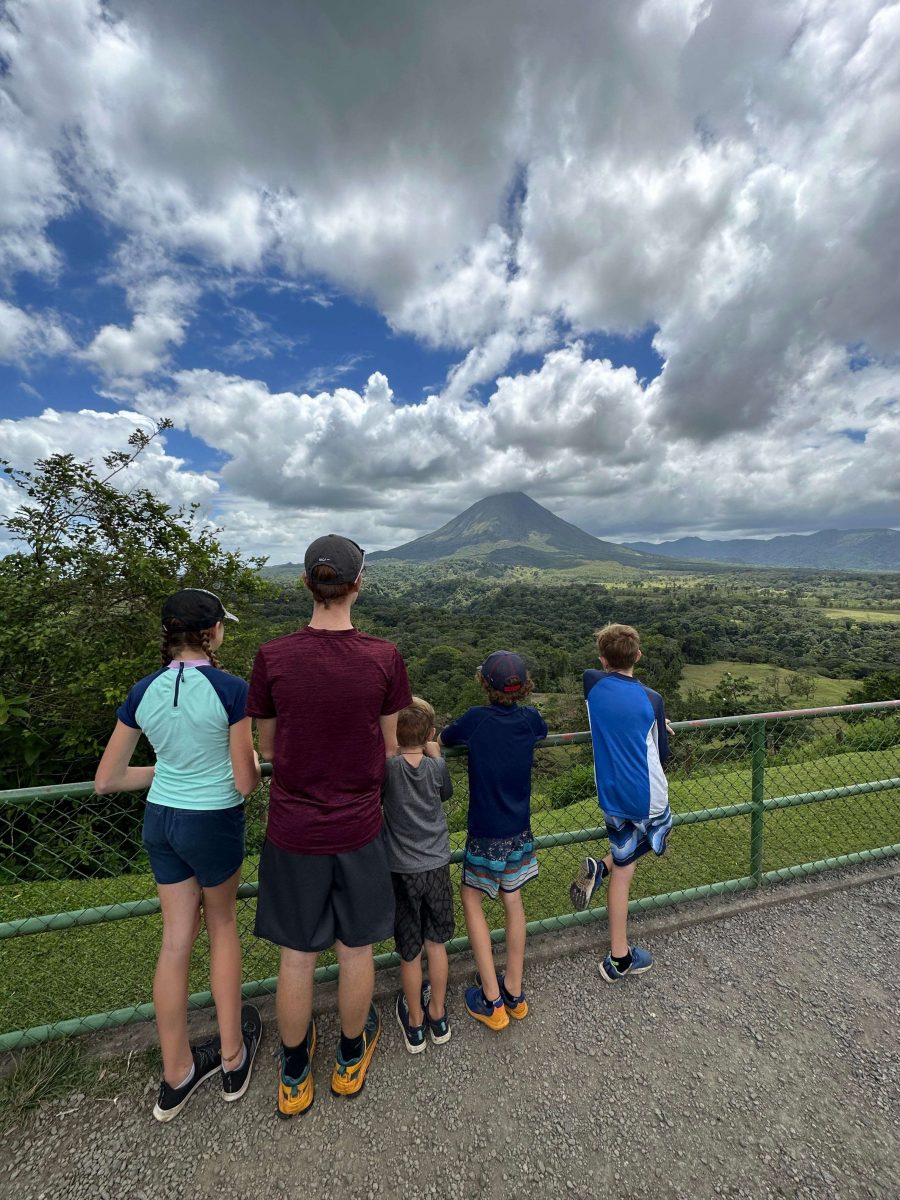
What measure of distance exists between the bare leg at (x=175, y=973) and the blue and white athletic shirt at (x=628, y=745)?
6.49 feet

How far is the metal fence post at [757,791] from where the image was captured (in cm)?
299

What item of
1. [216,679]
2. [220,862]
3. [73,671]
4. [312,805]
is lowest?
[73,671]

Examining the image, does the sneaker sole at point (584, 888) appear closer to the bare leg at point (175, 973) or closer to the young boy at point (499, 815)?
the young boy at point (499, 815)

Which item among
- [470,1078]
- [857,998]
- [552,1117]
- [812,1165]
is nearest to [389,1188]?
[470,1078]

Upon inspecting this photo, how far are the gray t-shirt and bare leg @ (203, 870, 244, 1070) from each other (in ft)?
2.15

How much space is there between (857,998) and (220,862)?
317cm

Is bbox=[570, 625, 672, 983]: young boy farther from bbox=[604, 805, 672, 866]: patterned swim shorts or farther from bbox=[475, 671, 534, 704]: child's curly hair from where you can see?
bbox=[475, 671, 534, 704]: child's curly hair

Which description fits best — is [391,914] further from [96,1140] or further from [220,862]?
[96,1140]

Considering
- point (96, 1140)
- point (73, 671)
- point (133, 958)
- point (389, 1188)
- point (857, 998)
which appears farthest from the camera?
point (73, 671)

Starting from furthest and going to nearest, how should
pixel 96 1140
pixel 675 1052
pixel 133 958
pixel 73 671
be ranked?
pixel 73 671 → pixel 133 958 → pixel 675 1052 → pixel 96 1140

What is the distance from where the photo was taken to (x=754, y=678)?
65438 millimetres

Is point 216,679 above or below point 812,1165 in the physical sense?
above

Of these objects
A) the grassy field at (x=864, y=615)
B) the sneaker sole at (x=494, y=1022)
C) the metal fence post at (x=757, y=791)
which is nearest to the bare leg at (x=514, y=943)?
the sneaker sole at (x=494, y=1022)

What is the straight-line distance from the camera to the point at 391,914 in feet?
6.55
